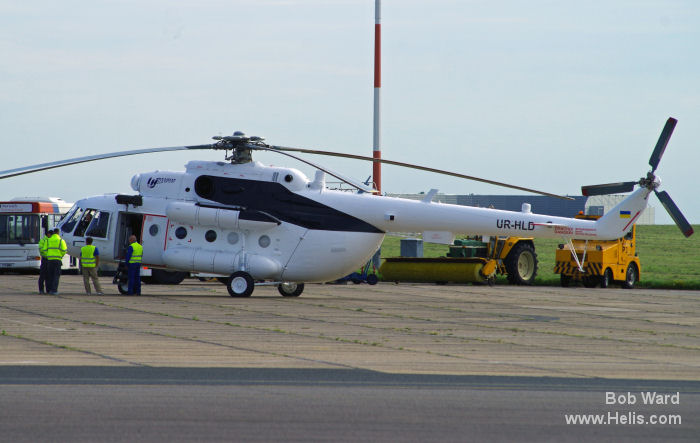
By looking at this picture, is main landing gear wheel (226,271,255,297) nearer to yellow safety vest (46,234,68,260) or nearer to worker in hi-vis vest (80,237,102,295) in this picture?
worker in hi-vis vest (80,237,102,295)

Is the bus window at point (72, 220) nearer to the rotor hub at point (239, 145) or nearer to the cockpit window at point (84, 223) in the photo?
the cockpit window at point (84, 223)

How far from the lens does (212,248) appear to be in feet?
78.6

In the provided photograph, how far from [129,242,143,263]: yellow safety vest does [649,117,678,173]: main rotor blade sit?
13118 mm

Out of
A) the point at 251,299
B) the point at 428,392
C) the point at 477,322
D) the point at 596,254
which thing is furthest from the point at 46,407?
the point at 596,254

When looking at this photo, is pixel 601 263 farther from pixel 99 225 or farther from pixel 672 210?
pixel 99 225

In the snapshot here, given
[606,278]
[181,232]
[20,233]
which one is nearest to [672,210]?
[606,278]

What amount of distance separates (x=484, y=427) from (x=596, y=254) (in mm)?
25353

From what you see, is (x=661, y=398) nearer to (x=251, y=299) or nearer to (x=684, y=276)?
(x=251, y=299)

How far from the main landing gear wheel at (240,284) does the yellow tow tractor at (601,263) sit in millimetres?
13349

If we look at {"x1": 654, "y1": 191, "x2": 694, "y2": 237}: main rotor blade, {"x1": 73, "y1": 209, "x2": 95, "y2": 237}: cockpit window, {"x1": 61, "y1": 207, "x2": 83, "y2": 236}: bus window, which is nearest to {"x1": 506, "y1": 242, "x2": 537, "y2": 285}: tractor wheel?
{"x1": 654, "y1": 191, "x2": 694, "y2": 237}: main rotor blade

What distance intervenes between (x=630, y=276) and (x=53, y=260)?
792 inches

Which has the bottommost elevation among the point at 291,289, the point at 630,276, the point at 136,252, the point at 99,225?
the point at 291,289

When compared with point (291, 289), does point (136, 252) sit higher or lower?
higher

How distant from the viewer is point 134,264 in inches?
957
